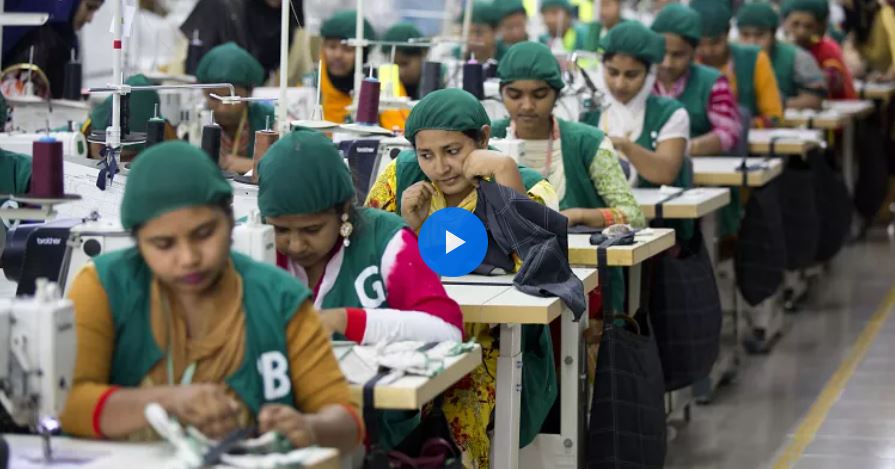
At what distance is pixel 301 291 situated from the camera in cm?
296

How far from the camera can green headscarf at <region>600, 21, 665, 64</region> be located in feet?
21.1

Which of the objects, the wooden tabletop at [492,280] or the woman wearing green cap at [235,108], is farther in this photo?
the woman wearing green cap at [235,108]

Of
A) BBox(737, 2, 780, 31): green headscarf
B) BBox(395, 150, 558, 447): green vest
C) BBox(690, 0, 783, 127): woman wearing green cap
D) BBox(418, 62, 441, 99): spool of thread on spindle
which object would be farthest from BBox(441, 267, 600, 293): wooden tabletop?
BBox(737, 2, 780, 31): green headscarf

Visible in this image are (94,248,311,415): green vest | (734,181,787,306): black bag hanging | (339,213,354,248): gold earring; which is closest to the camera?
(94,248,311,415): green vest

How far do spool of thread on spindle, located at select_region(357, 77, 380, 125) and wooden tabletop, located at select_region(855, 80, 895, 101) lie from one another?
660 centimetres

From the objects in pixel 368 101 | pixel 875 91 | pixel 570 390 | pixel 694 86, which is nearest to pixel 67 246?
pixel 570 390

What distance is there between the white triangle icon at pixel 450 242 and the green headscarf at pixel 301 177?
883 millimetres

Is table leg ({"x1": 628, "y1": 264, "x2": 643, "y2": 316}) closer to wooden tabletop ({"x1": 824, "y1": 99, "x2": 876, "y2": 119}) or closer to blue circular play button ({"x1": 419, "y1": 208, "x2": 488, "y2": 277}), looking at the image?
blue circular play button ({"x1": 419, "y1": 208, "x2": 488, "y2": 277})

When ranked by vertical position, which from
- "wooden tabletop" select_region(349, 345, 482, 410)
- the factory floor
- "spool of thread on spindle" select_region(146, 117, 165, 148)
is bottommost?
the factory floor

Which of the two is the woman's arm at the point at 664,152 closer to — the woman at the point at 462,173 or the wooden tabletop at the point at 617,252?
the wooden tabletop at the point at 617,252

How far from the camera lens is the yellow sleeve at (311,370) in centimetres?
291

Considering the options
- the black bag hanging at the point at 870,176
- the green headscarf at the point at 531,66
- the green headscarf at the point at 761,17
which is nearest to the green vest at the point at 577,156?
the green headscarf at the point at 531,66

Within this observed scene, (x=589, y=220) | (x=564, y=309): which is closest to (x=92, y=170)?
(x=564, y=309)

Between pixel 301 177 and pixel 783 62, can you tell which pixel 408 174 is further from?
pixel 783 62
